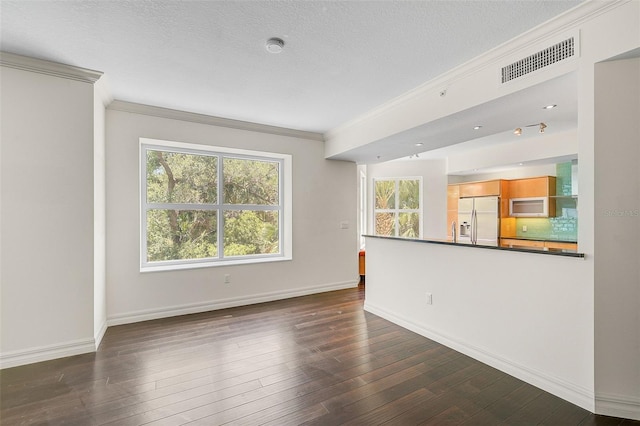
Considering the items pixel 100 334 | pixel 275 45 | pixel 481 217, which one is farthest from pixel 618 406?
pixel 481 217

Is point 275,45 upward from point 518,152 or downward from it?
upward

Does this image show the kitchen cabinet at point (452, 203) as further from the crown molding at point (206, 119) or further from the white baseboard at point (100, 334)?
the white baseboard at point (100, 334)

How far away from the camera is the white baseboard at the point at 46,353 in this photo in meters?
2.47

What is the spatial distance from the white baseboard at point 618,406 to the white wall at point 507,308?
49mm

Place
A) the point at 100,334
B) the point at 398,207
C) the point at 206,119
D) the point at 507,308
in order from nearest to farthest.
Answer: the point at 507,308 < the point at 100,334 < the point at 206,119 < the point at 398,207

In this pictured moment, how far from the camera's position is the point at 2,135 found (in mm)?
2484

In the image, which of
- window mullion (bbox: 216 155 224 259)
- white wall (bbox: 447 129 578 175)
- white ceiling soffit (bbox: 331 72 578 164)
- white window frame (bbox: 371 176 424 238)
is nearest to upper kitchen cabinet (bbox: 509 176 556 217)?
white wall (bbox: 447 129 578 175)

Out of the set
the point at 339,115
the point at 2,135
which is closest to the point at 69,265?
the point at 2,135

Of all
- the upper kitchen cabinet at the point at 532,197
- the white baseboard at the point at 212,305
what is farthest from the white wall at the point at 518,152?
the white baseboard at the point at 212,305

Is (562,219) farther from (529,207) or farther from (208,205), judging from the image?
(208,205)

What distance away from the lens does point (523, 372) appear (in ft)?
7.48

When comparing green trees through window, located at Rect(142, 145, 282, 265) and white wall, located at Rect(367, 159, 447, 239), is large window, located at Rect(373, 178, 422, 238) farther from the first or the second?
green trees through window, located at Rect(142, 145, 282, 265)

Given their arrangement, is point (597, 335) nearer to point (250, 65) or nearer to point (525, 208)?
point (250, 65)

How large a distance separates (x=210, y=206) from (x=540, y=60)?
13.3 feet
